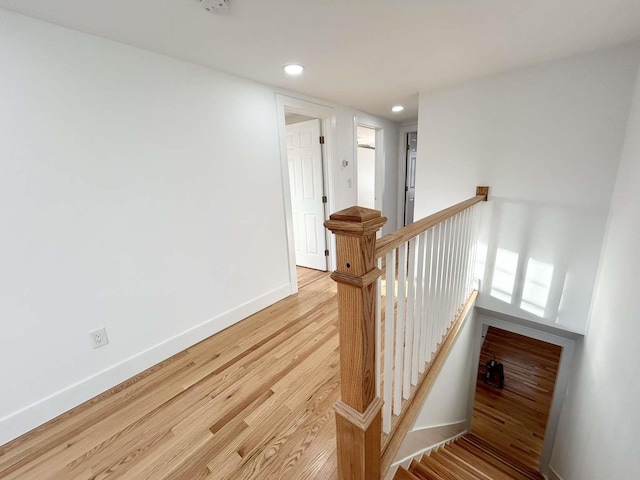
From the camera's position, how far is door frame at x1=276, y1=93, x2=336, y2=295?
2.44 metres

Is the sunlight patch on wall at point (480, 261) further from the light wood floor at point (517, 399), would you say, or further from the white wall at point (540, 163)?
the light wood floor at point (517, 399)

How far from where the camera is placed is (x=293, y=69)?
192 centimetres

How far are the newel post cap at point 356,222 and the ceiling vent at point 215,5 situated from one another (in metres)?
1.21

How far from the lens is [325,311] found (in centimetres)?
244

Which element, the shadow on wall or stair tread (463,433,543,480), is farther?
stair tread (463,433,543,480)

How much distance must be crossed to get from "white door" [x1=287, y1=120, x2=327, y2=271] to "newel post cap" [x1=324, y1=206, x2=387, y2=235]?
2.50m

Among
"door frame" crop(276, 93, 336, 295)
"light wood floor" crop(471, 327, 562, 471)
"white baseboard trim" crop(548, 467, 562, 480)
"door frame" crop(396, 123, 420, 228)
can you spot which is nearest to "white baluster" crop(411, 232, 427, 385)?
"door frame" crop(276, 93, 336, 295)

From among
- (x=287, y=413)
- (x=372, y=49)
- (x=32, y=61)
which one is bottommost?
(x=287, y=413)

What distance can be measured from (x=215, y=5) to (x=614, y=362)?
2734 millimetres

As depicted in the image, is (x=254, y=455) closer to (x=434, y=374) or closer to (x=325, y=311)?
(x=434, y=374)

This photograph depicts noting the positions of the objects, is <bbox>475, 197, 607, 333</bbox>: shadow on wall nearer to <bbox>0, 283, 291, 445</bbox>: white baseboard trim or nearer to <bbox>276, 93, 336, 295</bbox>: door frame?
<bbox>276, 93, 336, 295</bbox>: door frame

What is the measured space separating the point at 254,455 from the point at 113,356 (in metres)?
1.14

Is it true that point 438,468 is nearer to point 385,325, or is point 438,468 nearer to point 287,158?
point 385,325

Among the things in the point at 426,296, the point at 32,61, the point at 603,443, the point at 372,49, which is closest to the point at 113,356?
the point at 32,61
